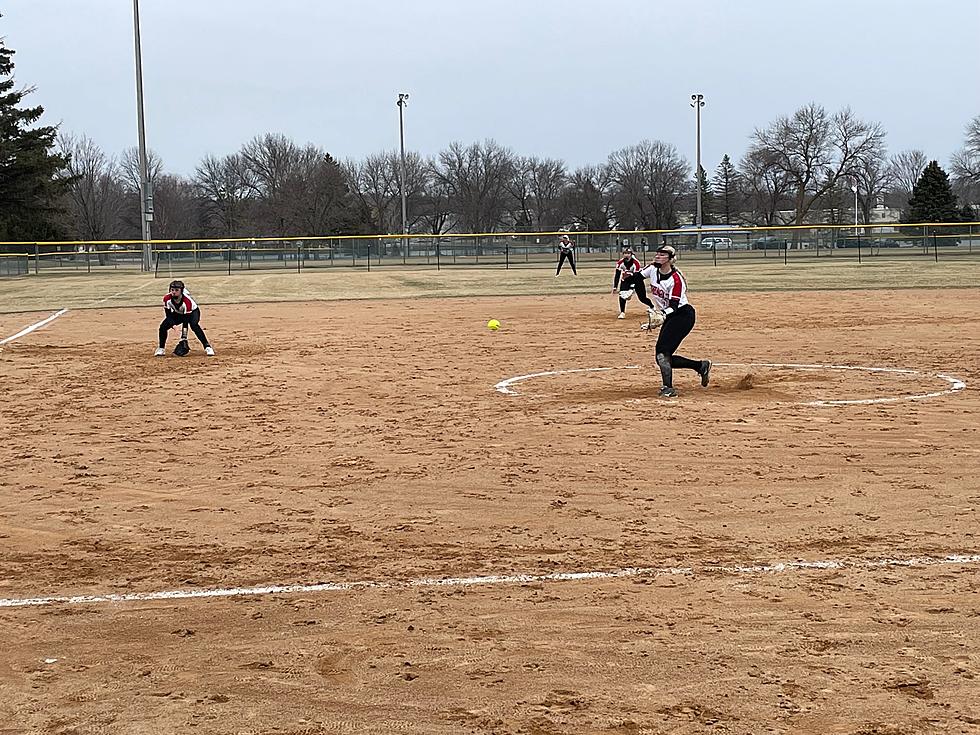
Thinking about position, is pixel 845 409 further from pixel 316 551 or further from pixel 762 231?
pixel 762 231

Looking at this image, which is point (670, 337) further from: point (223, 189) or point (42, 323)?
point (223, 189)

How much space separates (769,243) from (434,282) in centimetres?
2299

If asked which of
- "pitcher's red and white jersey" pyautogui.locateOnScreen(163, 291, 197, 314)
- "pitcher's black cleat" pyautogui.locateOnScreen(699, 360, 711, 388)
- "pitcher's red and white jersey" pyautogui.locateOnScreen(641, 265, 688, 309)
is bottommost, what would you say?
"pitcher's black cleat" pyautogui.locateOnScreen(699, 360, 711, 388)

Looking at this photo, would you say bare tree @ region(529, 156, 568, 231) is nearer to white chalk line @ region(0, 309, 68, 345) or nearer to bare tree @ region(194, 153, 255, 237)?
bare tree @ region(194, 153, 255, 237)

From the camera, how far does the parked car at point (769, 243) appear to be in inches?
2243

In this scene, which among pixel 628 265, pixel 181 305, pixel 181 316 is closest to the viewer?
pixel 181 305

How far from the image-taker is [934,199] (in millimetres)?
79625

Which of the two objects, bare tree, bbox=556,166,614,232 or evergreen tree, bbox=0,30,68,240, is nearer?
evergreen tree, bbox=0,30,68,240

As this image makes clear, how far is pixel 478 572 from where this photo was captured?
20.7 ft

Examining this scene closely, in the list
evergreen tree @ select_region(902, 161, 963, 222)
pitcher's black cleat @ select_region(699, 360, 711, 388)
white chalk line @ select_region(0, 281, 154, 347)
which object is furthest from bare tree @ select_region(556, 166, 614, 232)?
pitcher's black cleat @ select_region(699, 360, 711, 388)

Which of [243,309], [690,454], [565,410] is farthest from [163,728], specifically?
[243,309]

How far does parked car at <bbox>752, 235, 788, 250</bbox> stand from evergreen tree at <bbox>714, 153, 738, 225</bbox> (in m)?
50.5

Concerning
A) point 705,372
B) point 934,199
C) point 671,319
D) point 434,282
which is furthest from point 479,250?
point 671,319

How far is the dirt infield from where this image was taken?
4.62 metres
